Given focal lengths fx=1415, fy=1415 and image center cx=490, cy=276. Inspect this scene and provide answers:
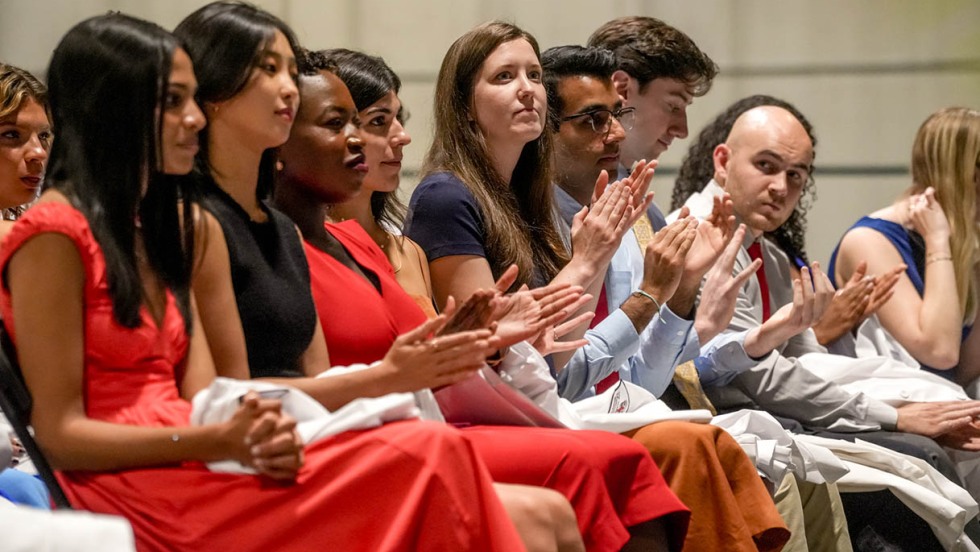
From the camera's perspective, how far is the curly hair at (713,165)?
4.43m

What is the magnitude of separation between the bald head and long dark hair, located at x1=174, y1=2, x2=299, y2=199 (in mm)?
2046

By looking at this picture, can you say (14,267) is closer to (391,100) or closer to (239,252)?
(239,252)

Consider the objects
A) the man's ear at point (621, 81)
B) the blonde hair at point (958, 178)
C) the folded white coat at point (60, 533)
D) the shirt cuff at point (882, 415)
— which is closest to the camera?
the folded white coat at point (60, 533)

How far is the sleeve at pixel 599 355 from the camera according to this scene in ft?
10.3

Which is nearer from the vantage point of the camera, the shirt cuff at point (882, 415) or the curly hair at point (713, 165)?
the shirt cuff at point (882, 415)

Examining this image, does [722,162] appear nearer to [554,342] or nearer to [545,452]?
[554,342]

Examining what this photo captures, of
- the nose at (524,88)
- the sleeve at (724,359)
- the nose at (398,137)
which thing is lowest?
the sleeve at (724,359)

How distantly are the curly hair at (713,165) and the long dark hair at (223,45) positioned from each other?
232 centimetres

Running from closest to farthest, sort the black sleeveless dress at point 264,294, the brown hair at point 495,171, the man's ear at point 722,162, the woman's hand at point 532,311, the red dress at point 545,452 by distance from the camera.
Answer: the black sleeveless dress at point 264,294
the red dress at point 545,452
the woman's hand at point 532,311
the brown hair at point 495,171
the man's ear at point 722,162

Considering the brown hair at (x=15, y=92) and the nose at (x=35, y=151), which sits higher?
the brown hair at (x=15, y=92)

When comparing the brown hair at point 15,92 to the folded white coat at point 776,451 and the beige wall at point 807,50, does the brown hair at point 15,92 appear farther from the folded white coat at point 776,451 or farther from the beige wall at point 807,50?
the beige wall at point 807,50

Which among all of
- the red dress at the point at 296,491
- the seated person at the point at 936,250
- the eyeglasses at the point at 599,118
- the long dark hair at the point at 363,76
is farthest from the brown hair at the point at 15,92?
the seated person at the point at 936,250

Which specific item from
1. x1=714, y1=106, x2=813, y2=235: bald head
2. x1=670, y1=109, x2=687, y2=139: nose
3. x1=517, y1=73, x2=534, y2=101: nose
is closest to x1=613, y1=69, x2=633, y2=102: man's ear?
x1=670, y1=109, x2=687, y2=139: nose

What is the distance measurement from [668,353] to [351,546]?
1.54m
